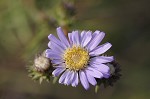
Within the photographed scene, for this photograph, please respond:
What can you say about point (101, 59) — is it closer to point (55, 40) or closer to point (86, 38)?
point (86, 38)

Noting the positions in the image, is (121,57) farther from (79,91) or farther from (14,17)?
(14,17)

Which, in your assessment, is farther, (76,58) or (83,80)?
(76,58)

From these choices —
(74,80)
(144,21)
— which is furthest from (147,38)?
(74,80)

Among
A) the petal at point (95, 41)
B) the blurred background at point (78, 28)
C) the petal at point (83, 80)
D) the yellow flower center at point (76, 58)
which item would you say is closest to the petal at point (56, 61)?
the yellow flower center at point (76, 58)

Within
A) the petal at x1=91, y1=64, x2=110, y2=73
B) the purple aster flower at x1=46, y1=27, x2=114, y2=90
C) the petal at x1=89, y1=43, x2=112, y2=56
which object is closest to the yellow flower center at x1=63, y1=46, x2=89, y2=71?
the purple aster flower at x1=46, y1=27, x2=114, y2=90

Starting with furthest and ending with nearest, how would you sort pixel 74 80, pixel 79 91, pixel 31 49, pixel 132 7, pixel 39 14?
pixel 132 7
pixel 79 91
pixel 39 14
pixel 31 49
pixel 74 80

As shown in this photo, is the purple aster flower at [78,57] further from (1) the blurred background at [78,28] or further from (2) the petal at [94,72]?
(1) the blurred background at [78,28]

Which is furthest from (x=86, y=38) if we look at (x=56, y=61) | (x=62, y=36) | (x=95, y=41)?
(x=56, y=61)
